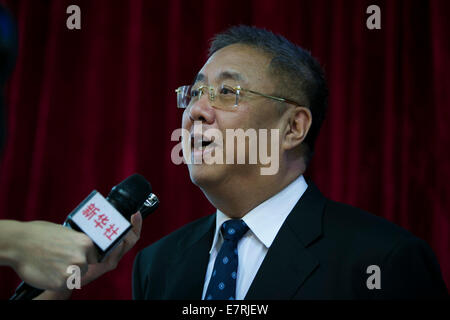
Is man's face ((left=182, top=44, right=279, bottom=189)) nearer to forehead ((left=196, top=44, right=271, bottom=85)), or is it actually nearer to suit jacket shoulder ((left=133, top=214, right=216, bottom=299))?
forehead ((left=196, top=44, right=271, bottom=85))

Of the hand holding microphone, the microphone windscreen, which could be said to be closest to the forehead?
the microphone windscreen

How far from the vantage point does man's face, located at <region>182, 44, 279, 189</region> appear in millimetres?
1365

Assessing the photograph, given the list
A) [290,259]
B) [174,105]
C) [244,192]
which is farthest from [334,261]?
[174,105]

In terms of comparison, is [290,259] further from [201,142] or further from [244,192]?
[201,142]

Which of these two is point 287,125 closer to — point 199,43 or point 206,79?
point 206,79

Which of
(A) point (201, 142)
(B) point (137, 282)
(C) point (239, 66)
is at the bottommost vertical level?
(B) point (137, 282)

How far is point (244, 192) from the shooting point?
1419 mm

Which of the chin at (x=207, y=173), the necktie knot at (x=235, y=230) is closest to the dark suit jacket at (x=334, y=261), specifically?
the necktie knot at (x=235, y=230)

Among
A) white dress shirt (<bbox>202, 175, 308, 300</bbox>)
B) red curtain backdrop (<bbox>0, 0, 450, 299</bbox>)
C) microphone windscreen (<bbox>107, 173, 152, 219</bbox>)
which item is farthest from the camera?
red curtain backdrop (<bbox>0, 0, 450, 299</bbox>)

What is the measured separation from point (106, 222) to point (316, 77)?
0.93 meters

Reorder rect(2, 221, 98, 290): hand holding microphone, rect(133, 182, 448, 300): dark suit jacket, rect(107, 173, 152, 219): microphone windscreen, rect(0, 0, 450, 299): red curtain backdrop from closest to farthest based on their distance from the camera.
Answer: rect(2, 221, 98, 290): hand holding microphone < rect(107, 173, 152, 219): microphone windscreen < rect(133, 182, 448, 300): dark suit jacket < rect(0, 0, 450, 299): red curtain backdrop

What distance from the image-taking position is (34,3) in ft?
7.45

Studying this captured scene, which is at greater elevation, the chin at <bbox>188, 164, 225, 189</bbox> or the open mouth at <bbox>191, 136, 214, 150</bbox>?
the open mouth at <bbox>191, 136, 214, 150</bbox>

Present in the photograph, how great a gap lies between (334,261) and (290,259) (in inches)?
4.3
